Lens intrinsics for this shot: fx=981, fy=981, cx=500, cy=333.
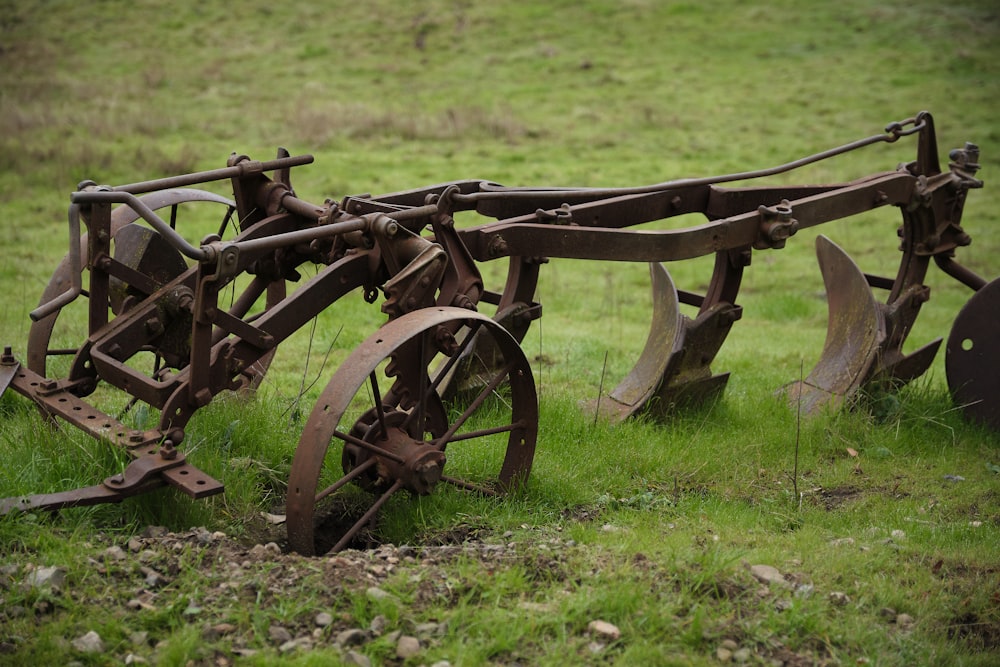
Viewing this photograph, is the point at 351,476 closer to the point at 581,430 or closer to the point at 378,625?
the point at 378,625

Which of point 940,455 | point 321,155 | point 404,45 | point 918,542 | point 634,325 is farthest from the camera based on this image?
point 404,45

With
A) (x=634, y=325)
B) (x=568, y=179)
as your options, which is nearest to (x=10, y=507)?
(x=634, y=325)

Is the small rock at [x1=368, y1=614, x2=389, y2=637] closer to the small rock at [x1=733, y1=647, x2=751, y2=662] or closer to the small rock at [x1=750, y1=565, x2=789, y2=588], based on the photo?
the small rock at [x1=733, y1=647, x2=751, y2=662]

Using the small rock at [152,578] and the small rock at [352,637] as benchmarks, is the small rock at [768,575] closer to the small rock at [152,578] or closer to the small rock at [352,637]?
the small rock at [352,637]

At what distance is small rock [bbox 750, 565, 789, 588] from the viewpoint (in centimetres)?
338

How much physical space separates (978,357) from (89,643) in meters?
4.53

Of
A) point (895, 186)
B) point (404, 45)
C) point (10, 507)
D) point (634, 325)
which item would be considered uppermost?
point (404, 45)

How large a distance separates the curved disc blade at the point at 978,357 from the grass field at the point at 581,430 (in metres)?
0.14

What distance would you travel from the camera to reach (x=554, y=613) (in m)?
3.12

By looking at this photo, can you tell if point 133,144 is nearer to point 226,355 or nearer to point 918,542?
point 226,355

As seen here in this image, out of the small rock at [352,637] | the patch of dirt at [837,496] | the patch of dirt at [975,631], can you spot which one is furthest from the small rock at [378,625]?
the patch of dirt at [837,496]

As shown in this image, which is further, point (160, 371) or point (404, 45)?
point (404, 45)

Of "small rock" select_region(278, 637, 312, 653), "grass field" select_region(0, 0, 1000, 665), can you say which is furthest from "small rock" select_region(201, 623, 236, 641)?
"small rock" select_region(278, 637, 312, 653)

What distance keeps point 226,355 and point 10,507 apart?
0.86 metres
